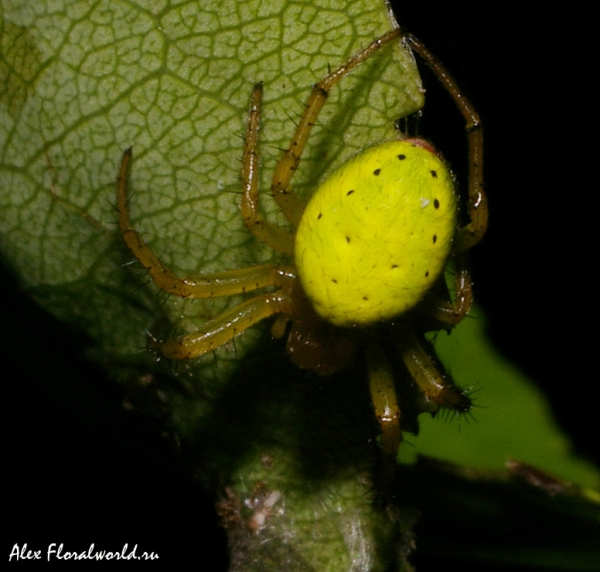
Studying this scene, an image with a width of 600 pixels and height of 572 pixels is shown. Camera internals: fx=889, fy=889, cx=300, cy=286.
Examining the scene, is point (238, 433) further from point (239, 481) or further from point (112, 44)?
point (112, 44)

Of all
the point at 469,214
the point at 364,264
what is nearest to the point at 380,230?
the point at 364,264

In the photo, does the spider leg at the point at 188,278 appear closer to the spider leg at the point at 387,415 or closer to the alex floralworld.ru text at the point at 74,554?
the spider leg at the point at 387,415

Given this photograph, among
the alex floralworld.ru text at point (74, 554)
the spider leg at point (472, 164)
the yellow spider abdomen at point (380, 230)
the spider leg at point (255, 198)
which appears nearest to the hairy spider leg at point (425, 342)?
the spider leg at point (472, 164)

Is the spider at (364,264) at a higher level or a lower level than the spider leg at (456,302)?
higher

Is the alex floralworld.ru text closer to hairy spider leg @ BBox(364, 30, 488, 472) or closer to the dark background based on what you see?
the dark background

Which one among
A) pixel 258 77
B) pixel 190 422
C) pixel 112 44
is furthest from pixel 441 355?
pixel 112 44

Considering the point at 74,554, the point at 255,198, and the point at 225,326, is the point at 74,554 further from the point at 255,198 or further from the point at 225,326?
the point at 255,198
